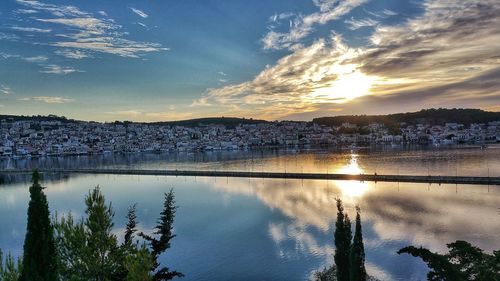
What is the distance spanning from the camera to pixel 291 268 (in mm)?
19438

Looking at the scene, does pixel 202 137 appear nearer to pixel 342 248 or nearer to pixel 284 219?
pixel 284 219

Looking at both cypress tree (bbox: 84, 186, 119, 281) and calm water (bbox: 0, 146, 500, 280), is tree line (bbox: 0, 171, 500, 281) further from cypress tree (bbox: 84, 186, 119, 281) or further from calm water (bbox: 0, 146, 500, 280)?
calm water (bbox: 0, 146, 500, 280)

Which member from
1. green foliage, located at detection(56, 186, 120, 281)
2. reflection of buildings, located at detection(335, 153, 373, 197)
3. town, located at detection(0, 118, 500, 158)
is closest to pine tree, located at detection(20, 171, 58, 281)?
green foliage, located at detection(56, 186, 120, 281)

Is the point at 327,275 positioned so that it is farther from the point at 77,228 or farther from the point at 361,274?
the point at 77,228

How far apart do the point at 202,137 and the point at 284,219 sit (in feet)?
Result: 476

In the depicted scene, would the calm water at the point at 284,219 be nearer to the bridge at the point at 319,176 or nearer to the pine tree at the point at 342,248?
the bridge at the point at 319,176

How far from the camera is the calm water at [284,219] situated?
795 inches

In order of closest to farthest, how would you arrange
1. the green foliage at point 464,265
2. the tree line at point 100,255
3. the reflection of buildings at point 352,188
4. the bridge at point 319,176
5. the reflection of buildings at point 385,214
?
the tree line at point 100,255, the green foliage at point 464,265, the reflection of buildings at point 385,214, the reflection of buildings at point 352,188, the bridge at point 319,176

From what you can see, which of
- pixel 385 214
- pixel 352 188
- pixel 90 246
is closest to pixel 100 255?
pixel 90 246

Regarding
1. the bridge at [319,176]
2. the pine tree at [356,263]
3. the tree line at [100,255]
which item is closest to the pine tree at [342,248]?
the tree line at [100,255]

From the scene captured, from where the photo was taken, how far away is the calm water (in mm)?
20203

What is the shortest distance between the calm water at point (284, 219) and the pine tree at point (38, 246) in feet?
37.5

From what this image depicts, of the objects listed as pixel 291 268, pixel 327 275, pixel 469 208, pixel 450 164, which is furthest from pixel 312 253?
pixel 450 164

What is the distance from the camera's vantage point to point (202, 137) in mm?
173875
